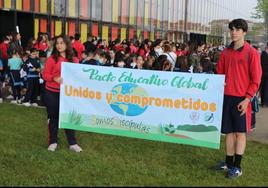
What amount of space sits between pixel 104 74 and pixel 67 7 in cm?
1677

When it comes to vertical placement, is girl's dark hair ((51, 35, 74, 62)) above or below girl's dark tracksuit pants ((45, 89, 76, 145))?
above

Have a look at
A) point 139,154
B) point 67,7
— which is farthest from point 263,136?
point 67,7

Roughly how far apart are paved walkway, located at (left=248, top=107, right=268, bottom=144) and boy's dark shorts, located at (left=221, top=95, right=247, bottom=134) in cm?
251

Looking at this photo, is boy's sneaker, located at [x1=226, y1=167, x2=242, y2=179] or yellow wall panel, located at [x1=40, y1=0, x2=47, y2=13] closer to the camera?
boy's sneaker, located at [x1=226, y1=167, x2=242, y2=179]

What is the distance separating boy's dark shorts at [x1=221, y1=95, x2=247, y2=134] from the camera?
19.4 ft

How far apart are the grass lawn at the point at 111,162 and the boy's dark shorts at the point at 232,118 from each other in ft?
2.03

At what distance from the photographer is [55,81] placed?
6.87 m

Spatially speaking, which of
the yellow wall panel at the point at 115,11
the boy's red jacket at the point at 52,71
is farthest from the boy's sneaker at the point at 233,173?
the yellow wall panel at the point at 115,11

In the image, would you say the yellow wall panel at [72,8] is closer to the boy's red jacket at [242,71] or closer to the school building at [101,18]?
the school building at [101,18]

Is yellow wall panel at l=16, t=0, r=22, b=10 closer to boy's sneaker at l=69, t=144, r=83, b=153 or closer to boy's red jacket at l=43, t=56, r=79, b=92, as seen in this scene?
boy's red jacket at l=43, t=56, r=79, b=92

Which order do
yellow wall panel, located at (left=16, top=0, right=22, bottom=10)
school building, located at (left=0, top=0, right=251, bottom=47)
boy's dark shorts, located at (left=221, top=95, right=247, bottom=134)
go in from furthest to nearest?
school building, located at (left=0, top=0, right=251, bottom=47) < yellow wall panel, located at (left=16, top=0, right=22, bottom=10) < boy's dark shorts, located at (left=221, top=95, right=247, bottom=134)

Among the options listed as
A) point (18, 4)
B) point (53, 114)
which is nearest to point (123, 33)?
point (18, 4)

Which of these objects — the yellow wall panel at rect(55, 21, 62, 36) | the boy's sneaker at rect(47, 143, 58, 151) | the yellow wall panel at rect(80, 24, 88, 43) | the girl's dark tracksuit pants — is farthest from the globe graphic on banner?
the yellow wall panel at rect(80, 24, 88, 43)

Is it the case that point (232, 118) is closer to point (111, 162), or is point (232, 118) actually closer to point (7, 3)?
point (111, 162)
